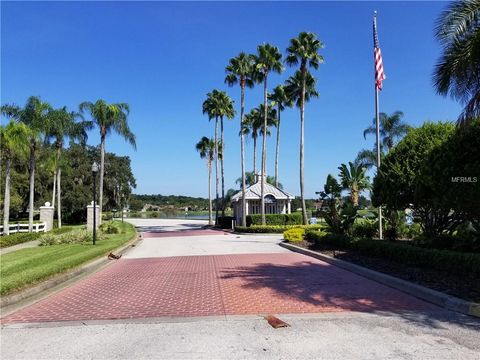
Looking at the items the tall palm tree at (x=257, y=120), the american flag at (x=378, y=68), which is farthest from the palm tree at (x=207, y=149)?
the american flag at (x=378, y=68)

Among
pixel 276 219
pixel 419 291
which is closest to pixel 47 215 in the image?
pixel 276 219

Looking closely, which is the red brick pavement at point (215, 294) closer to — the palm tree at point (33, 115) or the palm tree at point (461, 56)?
the palm tree at point (461, 56)

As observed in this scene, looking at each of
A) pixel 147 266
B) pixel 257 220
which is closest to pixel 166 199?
pixel 257 220

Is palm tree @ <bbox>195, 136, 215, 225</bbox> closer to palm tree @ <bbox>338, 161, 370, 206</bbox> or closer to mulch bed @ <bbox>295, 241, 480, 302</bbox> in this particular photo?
palm tree @ <bbox>338, 161, 370, 206</bbox>

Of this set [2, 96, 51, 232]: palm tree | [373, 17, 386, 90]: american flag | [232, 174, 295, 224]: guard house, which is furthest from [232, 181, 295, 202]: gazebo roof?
[373, 17, 386, 90]: american flag

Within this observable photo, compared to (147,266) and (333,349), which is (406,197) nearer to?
(147,266)

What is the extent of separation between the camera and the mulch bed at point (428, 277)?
27.0 feet

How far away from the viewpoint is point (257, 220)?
39.5 metres

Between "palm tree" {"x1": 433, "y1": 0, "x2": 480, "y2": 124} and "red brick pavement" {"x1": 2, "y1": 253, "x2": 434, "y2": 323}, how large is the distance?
188 inches

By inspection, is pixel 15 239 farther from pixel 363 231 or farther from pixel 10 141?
pixel 363 231

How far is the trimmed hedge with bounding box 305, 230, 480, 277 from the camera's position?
9.64 metres

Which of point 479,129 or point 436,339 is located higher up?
point 479,129

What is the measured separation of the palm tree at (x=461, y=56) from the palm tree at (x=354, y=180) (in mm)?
20248

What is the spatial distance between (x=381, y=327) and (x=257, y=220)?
33.2m
